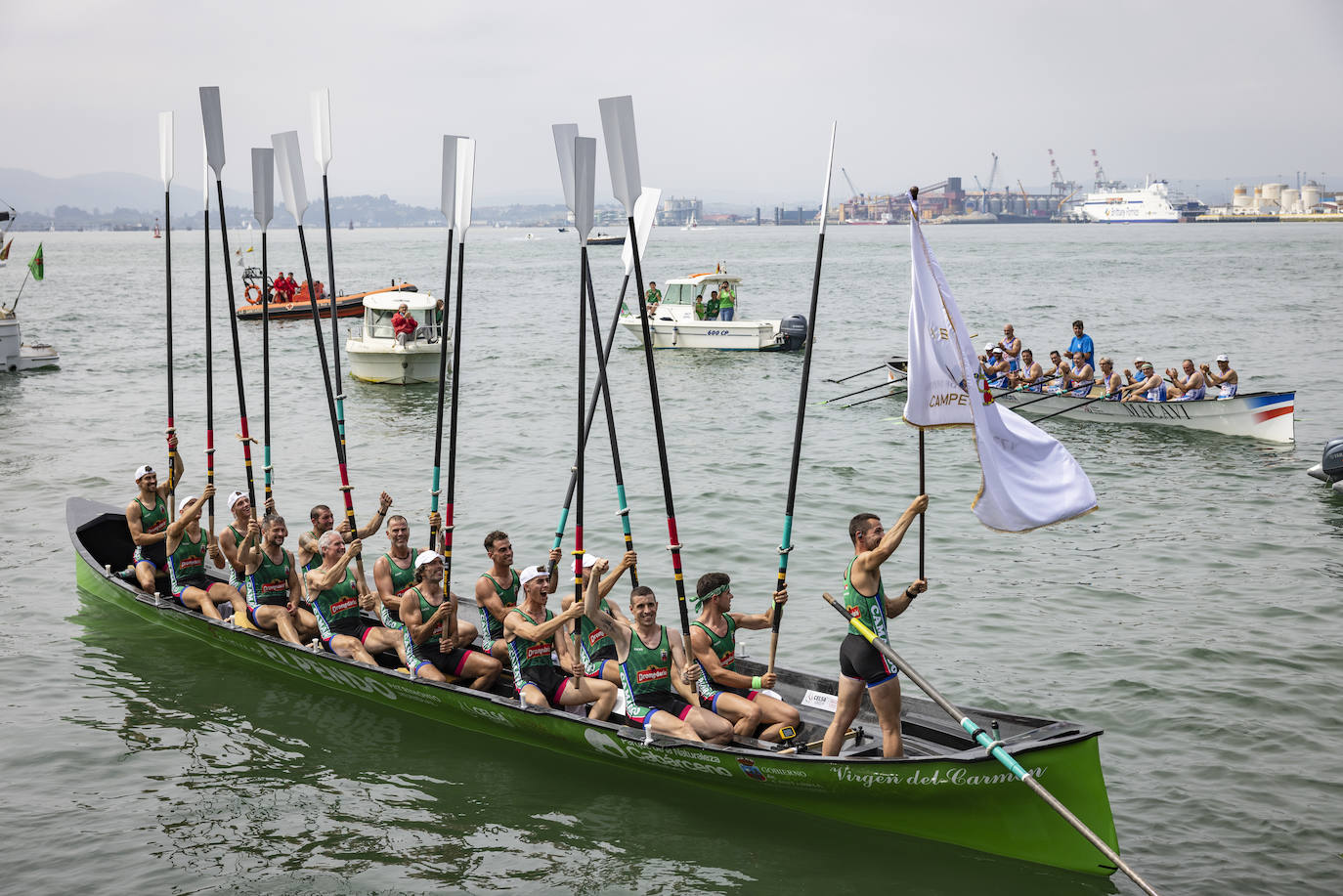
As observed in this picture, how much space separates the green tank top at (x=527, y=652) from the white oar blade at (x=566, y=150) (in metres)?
3.82

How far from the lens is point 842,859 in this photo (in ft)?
29.7

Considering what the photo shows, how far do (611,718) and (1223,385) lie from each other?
709 inches

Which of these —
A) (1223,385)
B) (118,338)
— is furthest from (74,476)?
(118,338)

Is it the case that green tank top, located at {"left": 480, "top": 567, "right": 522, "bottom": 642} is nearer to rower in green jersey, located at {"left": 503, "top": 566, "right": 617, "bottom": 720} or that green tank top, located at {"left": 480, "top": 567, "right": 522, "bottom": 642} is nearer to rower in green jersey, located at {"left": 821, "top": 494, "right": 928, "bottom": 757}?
rower in green jersey, located at {"left": 503, "top": 566, "right": 617, "bottom": 720}

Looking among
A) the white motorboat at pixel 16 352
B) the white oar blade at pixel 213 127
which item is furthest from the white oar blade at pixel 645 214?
the white motorboat at pixel 16 352

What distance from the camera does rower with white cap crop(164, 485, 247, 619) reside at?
1319 centimetres

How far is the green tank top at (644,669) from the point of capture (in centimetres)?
991

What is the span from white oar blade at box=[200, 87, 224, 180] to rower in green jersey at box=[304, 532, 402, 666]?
4.97 meters

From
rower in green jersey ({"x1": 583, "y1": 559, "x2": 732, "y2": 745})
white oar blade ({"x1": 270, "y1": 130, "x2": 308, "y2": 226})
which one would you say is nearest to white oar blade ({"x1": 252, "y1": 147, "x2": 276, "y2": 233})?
white oar blade ({"x1": 270, "y1": 130, "x2": 308, "y2": 226})

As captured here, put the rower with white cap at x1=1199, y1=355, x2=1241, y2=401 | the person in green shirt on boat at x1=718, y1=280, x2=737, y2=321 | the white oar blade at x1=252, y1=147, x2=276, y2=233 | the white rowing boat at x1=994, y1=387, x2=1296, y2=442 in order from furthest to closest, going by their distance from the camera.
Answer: the person in green shirt on boat at x1=718, y1=280, x2=737, y2=321 < the rower with white cap at x1=1199, y1=355, x2=1241, y2=401 < the white rowing boat at x1=994, y1=387, x2=1296, y2=442 < the white oar blade at x1=252, y1=147, x2=276, y2=233

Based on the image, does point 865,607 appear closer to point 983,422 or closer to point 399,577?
point 983,422

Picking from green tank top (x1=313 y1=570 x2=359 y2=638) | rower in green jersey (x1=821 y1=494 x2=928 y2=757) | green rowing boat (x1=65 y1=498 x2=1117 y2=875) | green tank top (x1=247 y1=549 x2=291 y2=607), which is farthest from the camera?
green tank top (x1=247 y1=549 x2=291 y2=607)

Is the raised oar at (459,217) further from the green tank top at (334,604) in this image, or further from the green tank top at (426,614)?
the green tank top at (334,604)

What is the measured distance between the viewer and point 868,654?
8805mm
